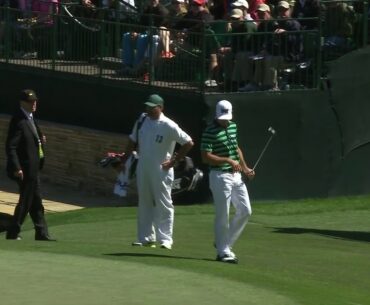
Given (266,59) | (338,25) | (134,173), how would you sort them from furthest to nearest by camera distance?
(338,25), (266,59), (134,173)

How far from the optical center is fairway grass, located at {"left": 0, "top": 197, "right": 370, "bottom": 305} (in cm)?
1070

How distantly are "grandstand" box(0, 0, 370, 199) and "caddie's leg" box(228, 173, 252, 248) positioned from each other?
6672 mm

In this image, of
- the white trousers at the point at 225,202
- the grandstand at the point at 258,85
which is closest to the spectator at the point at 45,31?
the grandstand at the point at 258,85

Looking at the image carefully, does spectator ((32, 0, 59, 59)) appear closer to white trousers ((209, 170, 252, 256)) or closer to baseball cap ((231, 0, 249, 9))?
baseball cap ((231, 0, 249, 9))

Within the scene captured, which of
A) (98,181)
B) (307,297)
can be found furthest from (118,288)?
(98,181)

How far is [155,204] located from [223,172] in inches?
61.2

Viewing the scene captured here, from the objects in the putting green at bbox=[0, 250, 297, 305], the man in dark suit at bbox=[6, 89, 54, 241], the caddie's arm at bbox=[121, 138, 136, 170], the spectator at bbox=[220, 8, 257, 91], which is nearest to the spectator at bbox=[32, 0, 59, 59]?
the spectator at bbox=[220, 8, 257, 91]

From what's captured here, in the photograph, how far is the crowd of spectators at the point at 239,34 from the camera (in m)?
20.5

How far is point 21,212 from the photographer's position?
15375mm

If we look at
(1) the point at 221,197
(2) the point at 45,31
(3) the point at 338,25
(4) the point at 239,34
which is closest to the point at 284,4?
(3) the point at 338,25

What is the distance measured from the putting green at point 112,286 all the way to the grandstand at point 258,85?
8.41 m

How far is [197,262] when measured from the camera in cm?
1323

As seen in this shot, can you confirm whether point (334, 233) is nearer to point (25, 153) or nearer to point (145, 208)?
point (145, 208)

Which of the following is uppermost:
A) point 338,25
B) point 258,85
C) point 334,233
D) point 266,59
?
point 338,25
